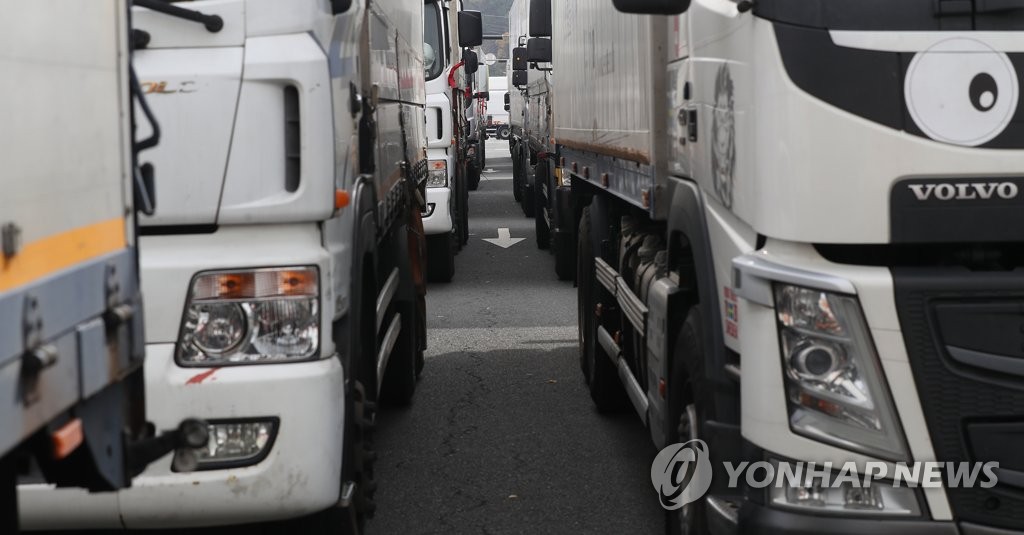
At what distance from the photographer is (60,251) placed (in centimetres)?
262

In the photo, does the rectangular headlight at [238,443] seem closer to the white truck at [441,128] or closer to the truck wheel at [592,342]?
the truck wheel at [592,342]

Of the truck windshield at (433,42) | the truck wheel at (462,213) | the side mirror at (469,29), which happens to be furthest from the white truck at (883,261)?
the truck wheel at (462,213)

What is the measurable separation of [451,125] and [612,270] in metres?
7.60

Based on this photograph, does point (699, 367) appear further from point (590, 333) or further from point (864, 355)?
point (590, 333)

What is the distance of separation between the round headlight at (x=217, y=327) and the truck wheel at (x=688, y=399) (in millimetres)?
1416

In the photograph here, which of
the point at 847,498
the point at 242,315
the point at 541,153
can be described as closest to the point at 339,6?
the point at 242,315

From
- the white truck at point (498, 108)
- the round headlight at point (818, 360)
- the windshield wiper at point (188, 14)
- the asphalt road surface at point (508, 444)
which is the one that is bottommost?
the asphalt road surface at point (508, 444)

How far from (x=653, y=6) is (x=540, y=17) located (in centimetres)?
748

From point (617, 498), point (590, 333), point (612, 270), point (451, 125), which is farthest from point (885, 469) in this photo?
point (451, 125)

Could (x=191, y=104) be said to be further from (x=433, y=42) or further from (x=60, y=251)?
(x=433, y=42)

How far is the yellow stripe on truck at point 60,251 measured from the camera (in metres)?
2.39

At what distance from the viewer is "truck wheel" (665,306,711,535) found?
4355mm

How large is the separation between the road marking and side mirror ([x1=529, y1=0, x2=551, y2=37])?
8.22 ft

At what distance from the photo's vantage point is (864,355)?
11.4 feet
